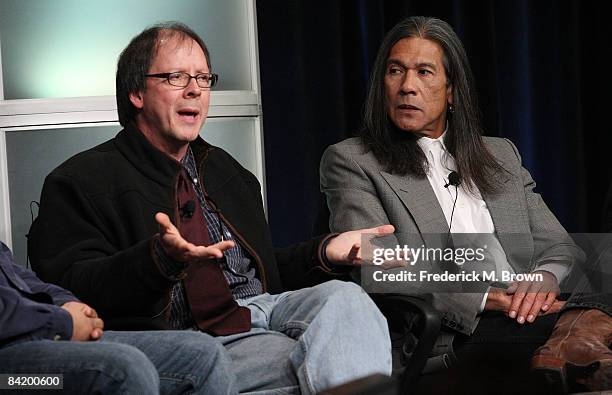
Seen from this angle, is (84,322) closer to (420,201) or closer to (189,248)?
(189,248)

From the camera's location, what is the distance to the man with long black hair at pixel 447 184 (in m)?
3.00

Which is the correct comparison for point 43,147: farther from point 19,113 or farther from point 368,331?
point 368,331

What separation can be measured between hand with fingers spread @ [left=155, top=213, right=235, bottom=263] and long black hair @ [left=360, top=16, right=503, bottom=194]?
1127 mm

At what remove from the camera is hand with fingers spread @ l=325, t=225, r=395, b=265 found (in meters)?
2.61

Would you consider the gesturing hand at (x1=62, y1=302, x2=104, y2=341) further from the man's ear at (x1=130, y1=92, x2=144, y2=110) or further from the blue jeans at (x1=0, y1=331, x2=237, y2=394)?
the man's ear at (x1=130, y1=92, x2=144, y2=110)

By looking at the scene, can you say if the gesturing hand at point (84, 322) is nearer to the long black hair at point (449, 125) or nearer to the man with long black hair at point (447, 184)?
the man with long black hair at point (447, 184)

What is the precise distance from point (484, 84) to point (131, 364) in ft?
7.55

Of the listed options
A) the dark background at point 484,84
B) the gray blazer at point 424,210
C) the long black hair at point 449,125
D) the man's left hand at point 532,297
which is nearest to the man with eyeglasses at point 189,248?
the gray blazer at point 424,210

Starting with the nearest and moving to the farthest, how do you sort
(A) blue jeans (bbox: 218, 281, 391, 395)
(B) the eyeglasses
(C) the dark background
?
1. (A) blue jeans (bbox: 218, 281, 391, 395)
2. (B) the eyeglasses
3. (C) the dark background

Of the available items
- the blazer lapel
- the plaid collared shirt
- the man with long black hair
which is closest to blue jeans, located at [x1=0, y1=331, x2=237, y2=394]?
the plaid collared shirt

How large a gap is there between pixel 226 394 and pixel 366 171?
1.11m

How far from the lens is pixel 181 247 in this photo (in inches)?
83.1

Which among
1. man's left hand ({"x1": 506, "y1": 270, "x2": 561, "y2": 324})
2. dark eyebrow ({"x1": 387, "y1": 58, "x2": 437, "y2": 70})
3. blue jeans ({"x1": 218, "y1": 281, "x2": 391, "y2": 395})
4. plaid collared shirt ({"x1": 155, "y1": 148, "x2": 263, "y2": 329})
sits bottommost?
man's left hand ({"x1": 506, "y1": 270, "x2": 561, "y2": 324})

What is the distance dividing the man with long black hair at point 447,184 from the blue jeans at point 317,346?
52 centimetres
